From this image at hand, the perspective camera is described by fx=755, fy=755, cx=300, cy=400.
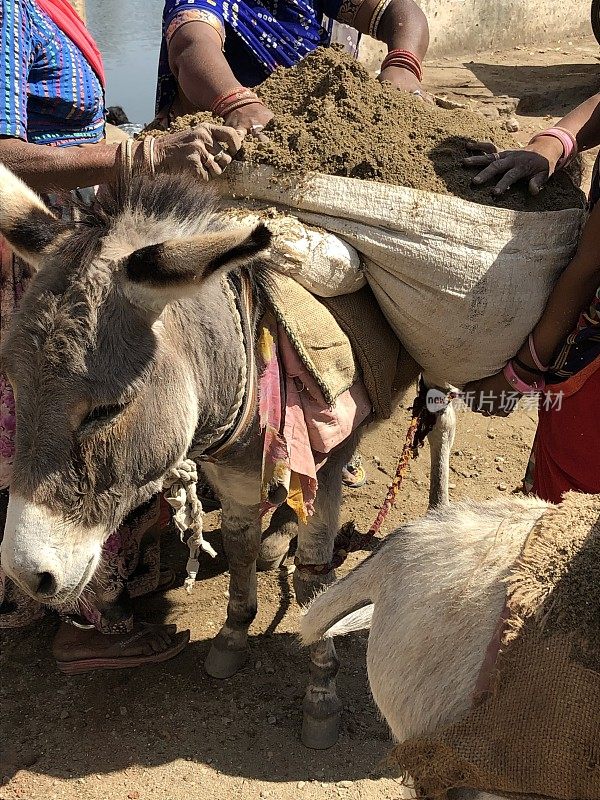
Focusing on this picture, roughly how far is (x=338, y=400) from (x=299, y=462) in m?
0.28

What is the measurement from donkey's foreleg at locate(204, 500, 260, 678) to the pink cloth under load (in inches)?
27.4

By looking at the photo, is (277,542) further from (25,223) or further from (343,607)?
(25,223)

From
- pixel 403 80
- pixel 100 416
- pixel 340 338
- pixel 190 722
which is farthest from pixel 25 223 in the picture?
pixel 190 722

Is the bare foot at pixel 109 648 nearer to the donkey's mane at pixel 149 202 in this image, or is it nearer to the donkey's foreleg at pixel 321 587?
the donkey's foreleg at pixel 321 587

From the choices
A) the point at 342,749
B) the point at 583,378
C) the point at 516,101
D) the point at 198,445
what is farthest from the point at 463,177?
the point at 516,101

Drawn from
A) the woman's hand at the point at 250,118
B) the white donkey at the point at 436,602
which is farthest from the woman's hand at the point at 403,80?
the white donkey at the point at 436,602

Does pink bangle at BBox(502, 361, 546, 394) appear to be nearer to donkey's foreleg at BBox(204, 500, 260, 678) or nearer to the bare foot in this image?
donkey's foreleg at BBox(204, 500, 260, 678)

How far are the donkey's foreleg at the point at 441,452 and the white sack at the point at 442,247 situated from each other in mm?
1541

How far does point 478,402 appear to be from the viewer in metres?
2.80

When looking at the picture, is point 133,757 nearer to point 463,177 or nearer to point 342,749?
point 342,749

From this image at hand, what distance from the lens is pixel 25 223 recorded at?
81.4 inches

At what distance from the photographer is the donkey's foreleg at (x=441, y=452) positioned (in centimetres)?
405

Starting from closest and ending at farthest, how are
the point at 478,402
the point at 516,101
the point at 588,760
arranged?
the point at 588,760
the point at 478,402
the point at 516,101

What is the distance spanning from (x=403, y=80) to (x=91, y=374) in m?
1.80
